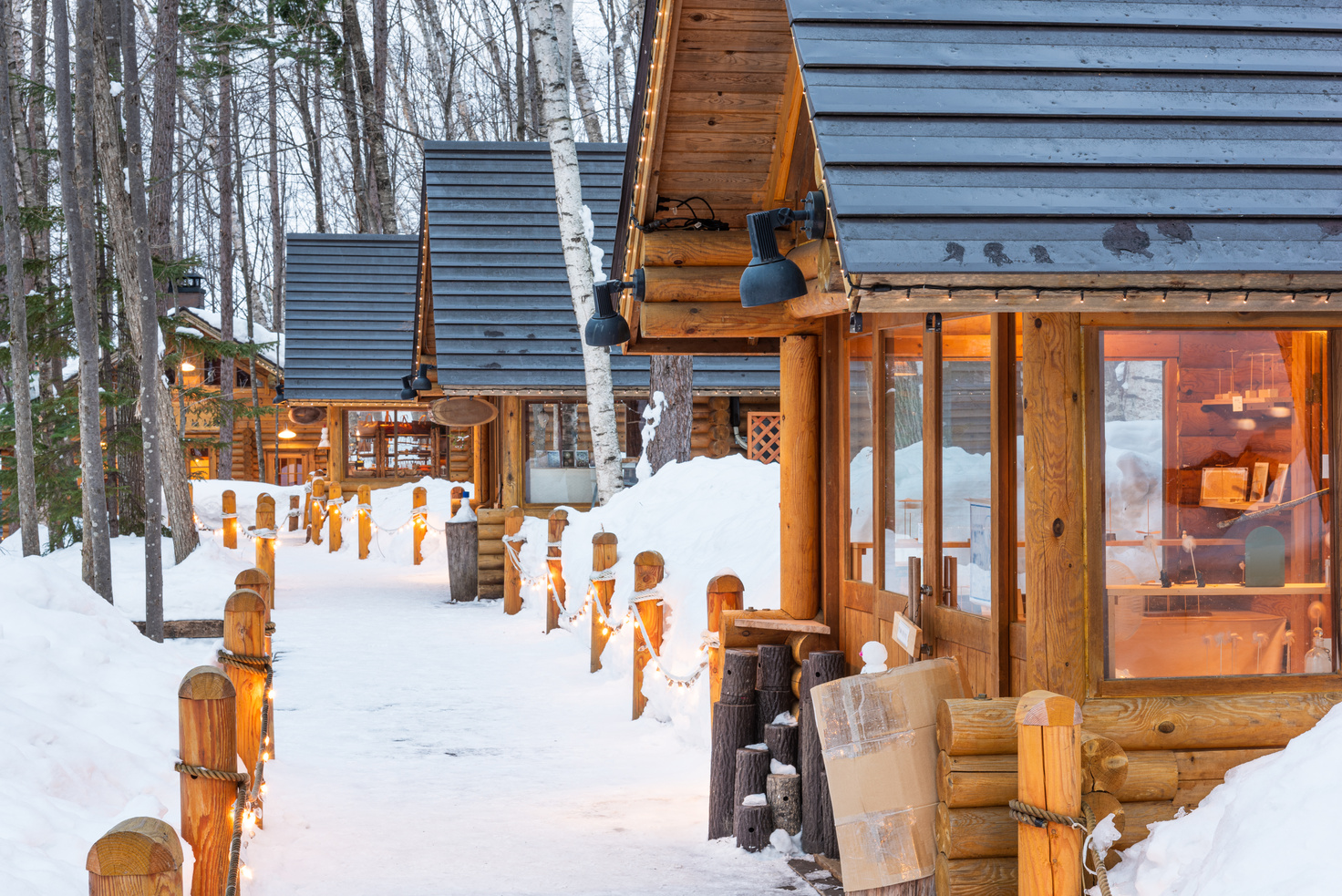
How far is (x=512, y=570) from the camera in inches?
564

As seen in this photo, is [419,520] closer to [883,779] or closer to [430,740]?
[430,740]

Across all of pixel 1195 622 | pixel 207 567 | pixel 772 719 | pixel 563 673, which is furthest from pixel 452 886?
pixel 207 567

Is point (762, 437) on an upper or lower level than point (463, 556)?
upper

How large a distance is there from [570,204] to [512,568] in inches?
162

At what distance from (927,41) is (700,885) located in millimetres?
3535

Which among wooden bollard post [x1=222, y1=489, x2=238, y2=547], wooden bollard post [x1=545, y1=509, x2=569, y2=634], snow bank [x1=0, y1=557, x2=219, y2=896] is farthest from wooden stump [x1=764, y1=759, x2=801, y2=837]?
wooden bollard post [x1=222, y1=489, x2=238, y2=547]

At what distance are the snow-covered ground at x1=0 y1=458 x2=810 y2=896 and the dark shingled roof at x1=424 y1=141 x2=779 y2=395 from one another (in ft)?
12.8

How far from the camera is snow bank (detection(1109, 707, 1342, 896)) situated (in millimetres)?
3357

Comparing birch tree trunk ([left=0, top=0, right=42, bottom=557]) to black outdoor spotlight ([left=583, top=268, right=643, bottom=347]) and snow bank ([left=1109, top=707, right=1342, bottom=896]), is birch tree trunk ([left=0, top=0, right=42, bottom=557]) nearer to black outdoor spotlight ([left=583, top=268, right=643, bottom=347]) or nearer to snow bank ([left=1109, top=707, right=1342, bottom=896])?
black outdoor spotlight ([left=583, top=268, right=643, bottom=347])

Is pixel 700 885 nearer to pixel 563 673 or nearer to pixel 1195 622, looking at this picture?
pixel 1195 622

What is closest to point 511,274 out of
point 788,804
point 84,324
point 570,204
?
point 570,204

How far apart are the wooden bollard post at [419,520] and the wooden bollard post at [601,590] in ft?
27.6

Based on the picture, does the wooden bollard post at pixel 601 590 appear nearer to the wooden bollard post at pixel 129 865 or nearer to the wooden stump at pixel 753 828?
the wooden stump at pixel 753 828

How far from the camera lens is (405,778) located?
7.27 metres
